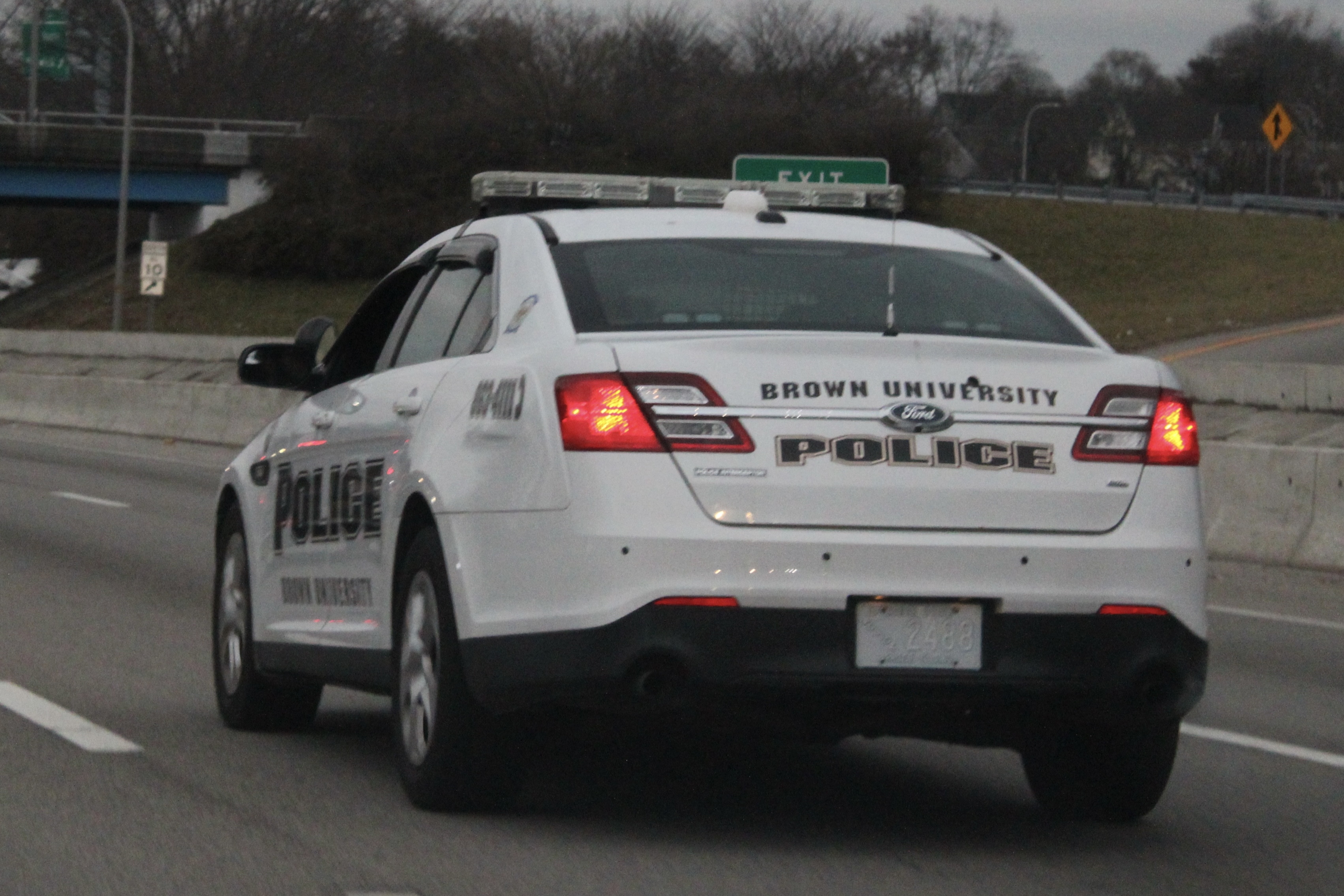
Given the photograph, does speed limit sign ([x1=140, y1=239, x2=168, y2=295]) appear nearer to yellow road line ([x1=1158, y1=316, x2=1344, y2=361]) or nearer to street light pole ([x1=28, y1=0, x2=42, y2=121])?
yellow road line ([x1=1158, y1=316, x2=1344, y2=361])

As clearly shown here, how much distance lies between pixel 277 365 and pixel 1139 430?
3.26 meters

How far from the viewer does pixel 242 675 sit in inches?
321

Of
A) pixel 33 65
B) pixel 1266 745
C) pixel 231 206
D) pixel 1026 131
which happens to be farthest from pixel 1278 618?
pixel 1026 131

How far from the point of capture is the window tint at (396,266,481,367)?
6996 mm

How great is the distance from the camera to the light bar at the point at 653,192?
7.56 m

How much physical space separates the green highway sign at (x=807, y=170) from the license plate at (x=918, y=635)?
24.0 metres

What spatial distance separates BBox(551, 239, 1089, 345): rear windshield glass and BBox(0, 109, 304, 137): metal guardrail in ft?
212

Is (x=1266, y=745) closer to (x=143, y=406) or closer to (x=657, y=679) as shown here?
(x=657, y=679)

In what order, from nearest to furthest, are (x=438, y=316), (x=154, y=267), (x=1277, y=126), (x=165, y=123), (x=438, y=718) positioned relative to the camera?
1. (x=438, y=718)
2. (x=438, y=316)
3. (x=154, y=267)
4. (x=1277, y=126)
5. (x=165, y=123)

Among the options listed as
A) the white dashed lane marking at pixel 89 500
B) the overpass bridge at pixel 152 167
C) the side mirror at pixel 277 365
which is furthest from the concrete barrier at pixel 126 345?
the side mirror at pixel 277 365

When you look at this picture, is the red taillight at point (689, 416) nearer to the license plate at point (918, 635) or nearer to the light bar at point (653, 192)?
the license plate at point (918, 635)

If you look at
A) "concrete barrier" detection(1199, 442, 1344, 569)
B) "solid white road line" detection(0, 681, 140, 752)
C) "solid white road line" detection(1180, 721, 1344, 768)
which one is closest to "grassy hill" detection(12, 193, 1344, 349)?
"concrete barrier" detection(1199, 442, 1344, 569)

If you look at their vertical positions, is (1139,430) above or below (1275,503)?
above

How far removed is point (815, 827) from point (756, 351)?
1384 millimetres
